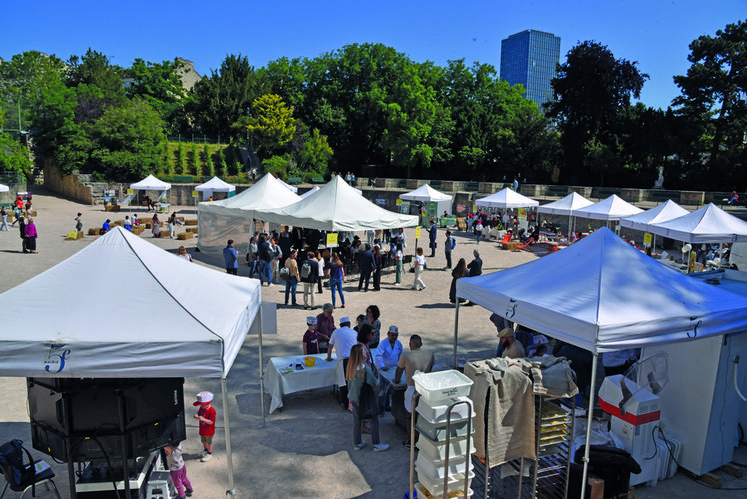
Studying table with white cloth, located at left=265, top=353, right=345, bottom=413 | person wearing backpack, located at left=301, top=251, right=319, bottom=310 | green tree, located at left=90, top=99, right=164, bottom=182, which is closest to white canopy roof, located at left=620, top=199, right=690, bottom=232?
person wearing backpack, located at left=301, top=251, right=319, bottom=310

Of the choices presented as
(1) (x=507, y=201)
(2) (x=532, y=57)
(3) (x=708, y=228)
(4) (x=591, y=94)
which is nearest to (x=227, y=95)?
(4) (x=591, y=94)

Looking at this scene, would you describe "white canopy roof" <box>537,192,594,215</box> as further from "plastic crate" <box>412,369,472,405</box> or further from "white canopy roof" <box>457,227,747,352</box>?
"plastic crate" <box>412,369,472,405</box>

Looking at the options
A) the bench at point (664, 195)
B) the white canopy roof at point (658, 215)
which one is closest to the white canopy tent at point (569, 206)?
the white canopy roof at point (658, 215)

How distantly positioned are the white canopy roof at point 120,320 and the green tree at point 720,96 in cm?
3804

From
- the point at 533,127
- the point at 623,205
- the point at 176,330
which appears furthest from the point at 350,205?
the point at 533,127

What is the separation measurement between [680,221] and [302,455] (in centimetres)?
1490

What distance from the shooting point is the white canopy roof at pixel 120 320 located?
4254 millimetres

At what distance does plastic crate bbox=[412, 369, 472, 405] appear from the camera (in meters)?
4.11

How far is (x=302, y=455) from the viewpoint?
19.9 ft

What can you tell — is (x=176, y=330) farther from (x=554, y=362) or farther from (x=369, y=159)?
(x=369, y=159)

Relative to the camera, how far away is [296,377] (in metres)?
7.21

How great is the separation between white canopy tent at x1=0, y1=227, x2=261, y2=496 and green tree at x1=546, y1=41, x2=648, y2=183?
40.9 m

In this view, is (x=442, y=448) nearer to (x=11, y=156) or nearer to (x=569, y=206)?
(x=569, y=206)

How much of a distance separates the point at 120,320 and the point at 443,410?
310 centimetres
